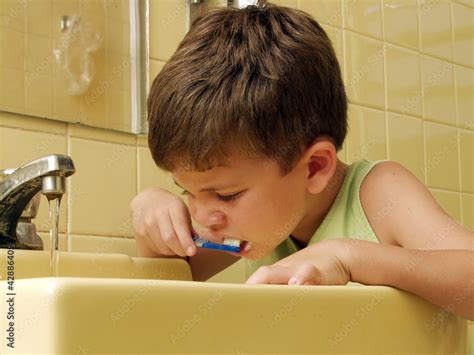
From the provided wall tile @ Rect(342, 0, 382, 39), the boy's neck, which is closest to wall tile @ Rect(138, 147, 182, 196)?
the boy's neck

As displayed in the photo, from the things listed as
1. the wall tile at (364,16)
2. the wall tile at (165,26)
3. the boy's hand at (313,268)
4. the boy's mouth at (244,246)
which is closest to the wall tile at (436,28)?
the wall tile at (364,16)

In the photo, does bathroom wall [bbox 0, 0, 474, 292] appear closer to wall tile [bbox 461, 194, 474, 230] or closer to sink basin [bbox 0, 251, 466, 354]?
wall tile [bbox 461, 194, 474, 230]

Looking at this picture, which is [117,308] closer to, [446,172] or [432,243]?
[432,243]

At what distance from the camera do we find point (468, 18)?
68.6 inches

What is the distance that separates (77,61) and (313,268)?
1.73 feet

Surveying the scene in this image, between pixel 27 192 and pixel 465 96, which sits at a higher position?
pixel 465 96

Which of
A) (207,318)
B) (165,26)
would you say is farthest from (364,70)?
(207,318)

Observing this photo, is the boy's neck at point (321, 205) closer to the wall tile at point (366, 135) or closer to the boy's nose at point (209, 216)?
the boy's nose at point (209, 216)

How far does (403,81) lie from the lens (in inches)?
61.2

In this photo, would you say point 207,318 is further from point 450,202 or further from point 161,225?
point 450,202

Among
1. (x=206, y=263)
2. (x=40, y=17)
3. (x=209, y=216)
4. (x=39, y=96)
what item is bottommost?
(x=206, y=263)

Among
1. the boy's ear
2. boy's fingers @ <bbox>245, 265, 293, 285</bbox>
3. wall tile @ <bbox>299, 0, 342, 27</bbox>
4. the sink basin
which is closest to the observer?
the sink basin

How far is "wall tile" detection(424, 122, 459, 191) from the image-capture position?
160 cm

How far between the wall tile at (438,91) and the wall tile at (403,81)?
0.02 m
